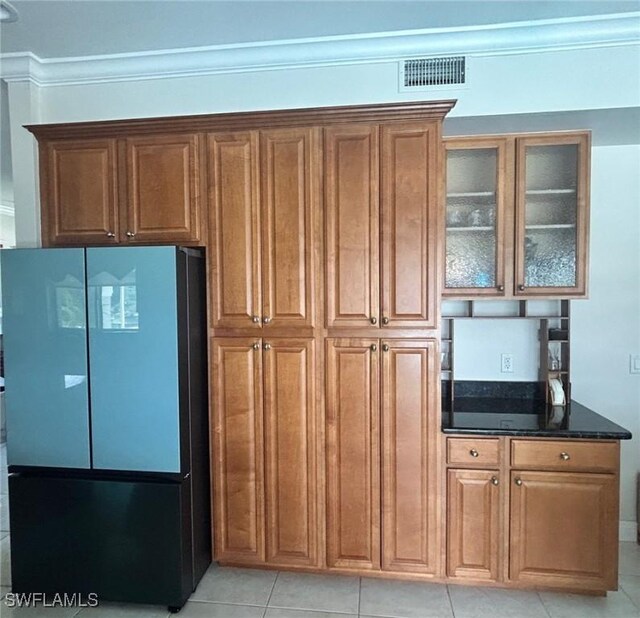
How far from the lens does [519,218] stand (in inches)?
91.9

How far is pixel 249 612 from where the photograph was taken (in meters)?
2.09

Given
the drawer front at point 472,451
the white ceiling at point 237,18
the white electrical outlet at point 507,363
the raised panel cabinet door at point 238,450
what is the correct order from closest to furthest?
the white ceiling at point 237,18 → the drawer front at point 472,451 → the raised panel cabinet door at point 238,450 → the white electrical outlet at point 507,363

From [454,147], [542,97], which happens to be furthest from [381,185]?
[542,97]

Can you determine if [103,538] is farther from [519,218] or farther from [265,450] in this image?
[519,218]

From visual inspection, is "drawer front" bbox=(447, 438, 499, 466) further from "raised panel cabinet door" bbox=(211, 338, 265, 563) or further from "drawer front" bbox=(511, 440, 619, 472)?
"raised panel cabinet door" bbox=(211, 338, 265, 563)

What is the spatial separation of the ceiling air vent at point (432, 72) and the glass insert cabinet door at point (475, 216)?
314mm

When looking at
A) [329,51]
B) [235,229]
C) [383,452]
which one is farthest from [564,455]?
[329,51]

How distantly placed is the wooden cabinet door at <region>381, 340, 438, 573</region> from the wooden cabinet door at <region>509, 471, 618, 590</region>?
1.36 ft

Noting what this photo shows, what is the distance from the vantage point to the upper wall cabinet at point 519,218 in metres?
2.33

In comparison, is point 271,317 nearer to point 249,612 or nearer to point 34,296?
point 34,296

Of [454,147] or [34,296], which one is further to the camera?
[454,147]

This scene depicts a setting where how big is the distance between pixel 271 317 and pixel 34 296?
116 centimetres

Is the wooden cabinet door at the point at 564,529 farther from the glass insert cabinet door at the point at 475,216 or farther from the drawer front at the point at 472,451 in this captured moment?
the glass insert cabinet door at the point at 475,216

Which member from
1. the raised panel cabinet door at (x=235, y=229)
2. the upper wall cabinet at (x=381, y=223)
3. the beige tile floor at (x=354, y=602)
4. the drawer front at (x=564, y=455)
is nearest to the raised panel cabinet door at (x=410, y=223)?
the upper wall cabinet at (x=381, y=223)
